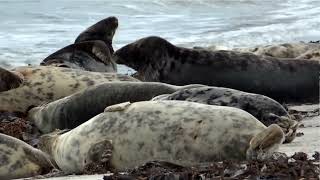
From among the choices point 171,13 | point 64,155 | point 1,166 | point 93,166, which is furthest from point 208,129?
point 171,13

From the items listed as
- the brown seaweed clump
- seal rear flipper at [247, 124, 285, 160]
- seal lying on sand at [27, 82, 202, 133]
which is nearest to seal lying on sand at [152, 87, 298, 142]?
seal lying on sand at [27, 82, 202, 133]

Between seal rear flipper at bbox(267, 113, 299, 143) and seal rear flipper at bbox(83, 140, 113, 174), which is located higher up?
seal rear flipper at bbox(267, 113, 299, 143)

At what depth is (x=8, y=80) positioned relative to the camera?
22.8 ft

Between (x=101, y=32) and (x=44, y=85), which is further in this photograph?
(x=101, y=32)

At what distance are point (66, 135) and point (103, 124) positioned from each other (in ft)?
1.14

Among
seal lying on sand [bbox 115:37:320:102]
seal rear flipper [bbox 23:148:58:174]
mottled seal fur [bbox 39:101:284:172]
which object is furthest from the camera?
seal lying on sand [bbox 115:37:320:102]

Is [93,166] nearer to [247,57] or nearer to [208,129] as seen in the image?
[208,129]

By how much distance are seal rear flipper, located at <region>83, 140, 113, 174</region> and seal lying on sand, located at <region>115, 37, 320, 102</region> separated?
336 centimetres

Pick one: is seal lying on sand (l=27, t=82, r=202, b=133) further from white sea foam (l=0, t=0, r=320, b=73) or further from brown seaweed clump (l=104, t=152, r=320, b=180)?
white sea foam (l=0, t=0, r=320, b=73)

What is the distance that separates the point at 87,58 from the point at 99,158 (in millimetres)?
4686

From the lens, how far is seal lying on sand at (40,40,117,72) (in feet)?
28.0

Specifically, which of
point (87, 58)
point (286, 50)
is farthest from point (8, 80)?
point (286, 50)

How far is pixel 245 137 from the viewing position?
377 cm

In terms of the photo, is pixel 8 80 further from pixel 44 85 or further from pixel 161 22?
pixel 161 22
